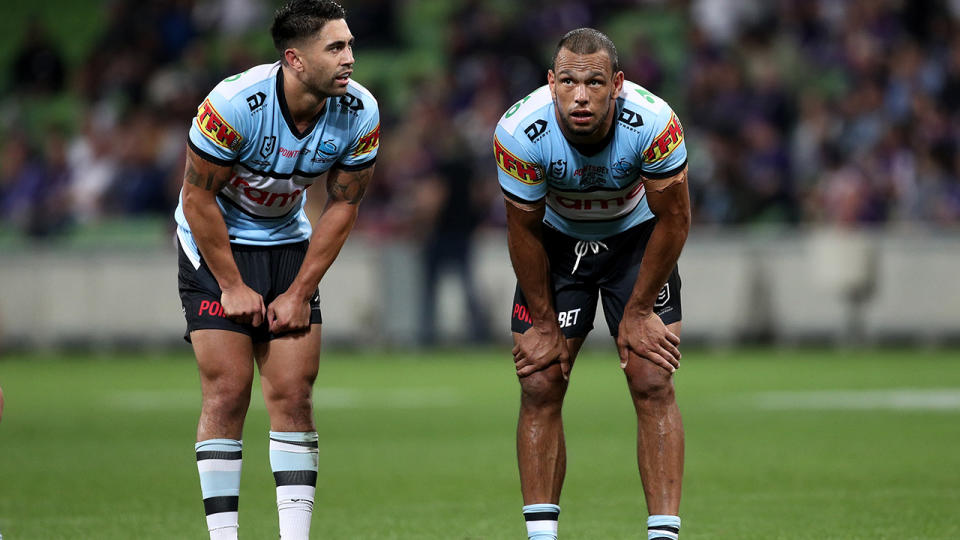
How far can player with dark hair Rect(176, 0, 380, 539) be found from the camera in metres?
6.09

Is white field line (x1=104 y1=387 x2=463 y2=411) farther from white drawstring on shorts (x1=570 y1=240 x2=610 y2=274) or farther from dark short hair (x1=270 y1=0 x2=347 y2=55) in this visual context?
dark short hair (x1=270 y1=0 x2=347 y2=55)

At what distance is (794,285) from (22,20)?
16798mm

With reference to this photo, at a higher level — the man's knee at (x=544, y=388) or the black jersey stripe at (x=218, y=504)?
the man's knee at (x=544, y=388)

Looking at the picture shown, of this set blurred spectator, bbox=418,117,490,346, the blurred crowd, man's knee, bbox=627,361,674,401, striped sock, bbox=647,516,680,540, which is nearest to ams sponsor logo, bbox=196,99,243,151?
man's knee, bbox=627,361,674,401

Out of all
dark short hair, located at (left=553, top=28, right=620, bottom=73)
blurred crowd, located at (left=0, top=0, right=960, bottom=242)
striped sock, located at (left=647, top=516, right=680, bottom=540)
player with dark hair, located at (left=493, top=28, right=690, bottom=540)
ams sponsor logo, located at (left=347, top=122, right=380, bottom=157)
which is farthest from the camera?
blurred crowd, located at (left=0, top=0, right=960, bottom=242)

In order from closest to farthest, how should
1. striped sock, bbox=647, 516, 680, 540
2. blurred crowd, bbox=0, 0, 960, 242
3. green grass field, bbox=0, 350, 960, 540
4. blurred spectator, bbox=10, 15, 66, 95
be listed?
striped sock, bbox=647, 516, 680, 540
green grass field, bbox=0, 350, 960, 540
blurred crowd, bbox=0, 0, 960, 242
blurred spectator, bbox=10, 15, 66, 95

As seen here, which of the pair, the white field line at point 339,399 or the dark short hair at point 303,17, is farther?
the white field line at point 339,399

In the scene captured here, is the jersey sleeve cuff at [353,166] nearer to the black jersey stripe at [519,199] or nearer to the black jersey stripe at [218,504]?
the black jersey stripe at [519,199]

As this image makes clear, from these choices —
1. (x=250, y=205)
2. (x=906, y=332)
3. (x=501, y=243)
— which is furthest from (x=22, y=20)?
(x=250, y=205)

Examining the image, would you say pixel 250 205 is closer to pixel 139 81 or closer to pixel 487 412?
pixel 487 412

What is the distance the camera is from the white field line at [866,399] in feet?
41.7

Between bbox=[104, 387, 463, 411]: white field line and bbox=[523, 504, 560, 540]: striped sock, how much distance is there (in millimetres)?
7304

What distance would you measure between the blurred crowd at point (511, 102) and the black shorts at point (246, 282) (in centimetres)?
1225

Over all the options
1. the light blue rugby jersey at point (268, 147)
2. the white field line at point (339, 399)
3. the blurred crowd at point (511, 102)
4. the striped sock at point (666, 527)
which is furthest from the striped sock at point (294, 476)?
the blurred crowd at point (511, 102)
